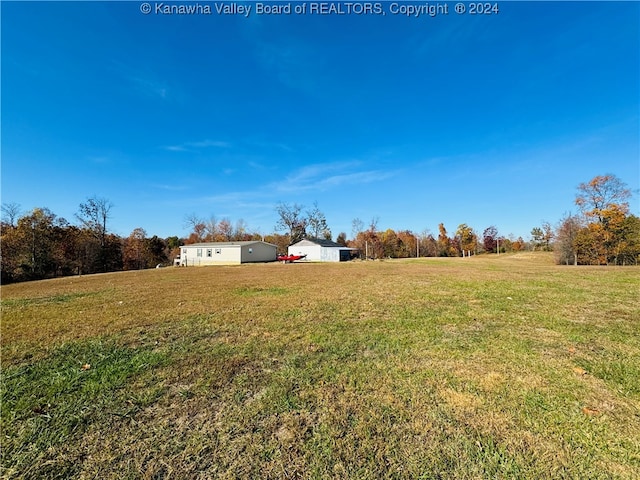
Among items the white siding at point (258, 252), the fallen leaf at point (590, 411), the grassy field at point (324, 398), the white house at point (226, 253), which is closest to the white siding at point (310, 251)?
the white siding at point (258, 252)

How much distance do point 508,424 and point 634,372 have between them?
1.97 m

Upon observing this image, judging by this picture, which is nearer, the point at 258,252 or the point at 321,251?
the point at 258,252

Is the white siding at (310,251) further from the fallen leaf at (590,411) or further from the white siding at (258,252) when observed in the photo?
the fallen leaf at (590,411)

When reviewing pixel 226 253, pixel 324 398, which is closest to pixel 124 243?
pixel 226 253

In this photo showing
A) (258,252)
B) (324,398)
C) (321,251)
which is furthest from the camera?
(321,251)

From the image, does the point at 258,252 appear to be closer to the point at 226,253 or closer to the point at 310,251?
the point at 226,253

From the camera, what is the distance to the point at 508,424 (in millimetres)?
1999

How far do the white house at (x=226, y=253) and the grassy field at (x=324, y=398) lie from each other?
27628 mm

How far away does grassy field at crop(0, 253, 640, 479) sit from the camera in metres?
1.68

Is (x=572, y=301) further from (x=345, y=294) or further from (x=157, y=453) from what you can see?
(x=157, y=453)

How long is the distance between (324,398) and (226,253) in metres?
32.3

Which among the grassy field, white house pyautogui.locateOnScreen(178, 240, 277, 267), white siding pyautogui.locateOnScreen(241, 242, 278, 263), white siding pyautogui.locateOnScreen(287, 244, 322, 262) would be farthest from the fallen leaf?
white siding pyautogui.locateOnScreen(287, 244, 322, 262)

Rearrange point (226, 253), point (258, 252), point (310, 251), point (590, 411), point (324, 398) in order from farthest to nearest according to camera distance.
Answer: point (310, 251) → point (258, 252) → point (226, 253) → point (324, 398) → point (590, 411)

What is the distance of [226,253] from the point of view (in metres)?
32.7
